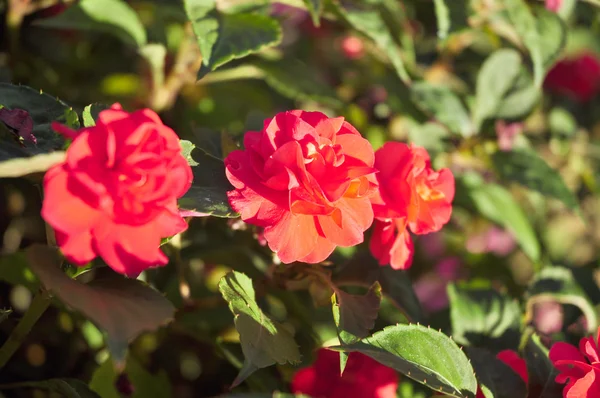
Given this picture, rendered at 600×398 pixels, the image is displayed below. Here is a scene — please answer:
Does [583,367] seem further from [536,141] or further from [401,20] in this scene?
[536,141]

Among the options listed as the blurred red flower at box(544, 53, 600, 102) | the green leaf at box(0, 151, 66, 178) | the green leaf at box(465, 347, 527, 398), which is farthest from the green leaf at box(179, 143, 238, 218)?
the blurred red flower at box(544, 53, 600, 102)

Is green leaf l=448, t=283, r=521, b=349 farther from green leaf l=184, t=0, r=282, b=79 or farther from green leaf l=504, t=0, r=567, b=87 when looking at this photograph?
green leaf l=184, t=0, r=282, b=79

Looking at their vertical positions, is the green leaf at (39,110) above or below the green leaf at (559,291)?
above

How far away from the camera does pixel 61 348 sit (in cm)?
90

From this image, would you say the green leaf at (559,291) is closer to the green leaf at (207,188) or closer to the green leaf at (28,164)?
the green leaf at (207,188)

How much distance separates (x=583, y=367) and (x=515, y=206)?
53cm

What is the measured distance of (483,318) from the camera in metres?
0.90

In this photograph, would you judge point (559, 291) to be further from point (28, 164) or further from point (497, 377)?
point (28, 164)

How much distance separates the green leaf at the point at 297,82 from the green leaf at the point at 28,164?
0.54 metres

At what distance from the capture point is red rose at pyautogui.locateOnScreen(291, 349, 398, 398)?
0.78 metres

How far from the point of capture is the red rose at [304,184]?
1.99 feet

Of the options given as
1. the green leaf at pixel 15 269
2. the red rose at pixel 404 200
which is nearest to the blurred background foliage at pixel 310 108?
the green leaf at pixel 15 269

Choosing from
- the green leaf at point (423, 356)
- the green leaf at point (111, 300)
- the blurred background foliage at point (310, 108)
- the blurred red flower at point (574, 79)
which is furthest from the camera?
the blurred red flower at point (574, 79)

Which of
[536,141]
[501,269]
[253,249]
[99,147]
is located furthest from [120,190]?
[536,141]
